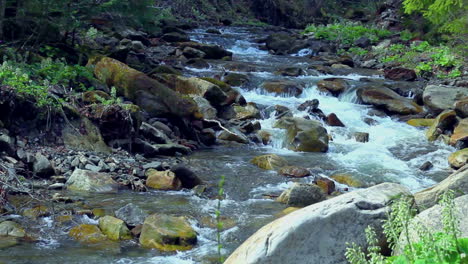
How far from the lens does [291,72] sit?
19.6 metres

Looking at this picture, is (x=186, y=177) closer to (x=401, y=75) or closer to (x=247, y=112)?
(x=247, y=112)

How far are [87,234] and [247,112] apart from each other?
324 inches

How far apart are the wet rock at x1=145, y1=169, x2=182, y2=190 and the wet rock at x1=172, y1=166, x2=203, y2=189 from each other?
83 millimetres

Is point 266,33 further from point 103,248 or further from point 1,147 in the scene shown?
point 103,248

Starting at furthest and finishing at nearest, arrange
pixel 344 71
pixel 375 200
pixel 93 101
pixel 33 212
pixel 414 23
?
pixel 414 23
pixel 344 71
pixel 93 101
pixel 33 212
pixel 375 200

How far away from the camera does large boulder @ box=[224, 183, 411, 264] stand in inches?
177

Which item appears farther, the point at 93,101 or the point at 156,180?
the point at 93,101

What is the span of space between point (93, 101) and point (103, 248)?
17.6ft

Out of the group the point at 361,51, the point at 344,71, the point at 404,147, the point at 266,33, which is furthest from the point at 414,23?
the point at 404,147

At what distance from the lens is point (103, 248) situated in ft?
22.2

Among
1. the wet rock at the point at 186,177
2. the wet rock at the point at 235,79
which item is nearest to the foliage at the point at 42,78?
the wet rock at the point at 186,177

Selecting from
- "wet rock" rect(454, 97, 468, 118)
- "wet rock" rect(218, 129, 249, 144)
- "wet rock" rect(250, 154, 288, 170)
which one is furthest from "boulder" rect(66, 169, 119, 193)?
"wet rock" rect(454, 97, 468, 118)

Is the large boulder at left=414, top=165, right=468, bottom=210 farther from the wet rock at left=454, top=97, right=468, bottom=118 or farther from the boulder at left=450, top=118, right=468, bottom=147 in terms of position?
the wet rock at left=454, top=97, right=468, bottom=118

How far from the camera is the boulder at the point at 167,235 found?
273 inches
